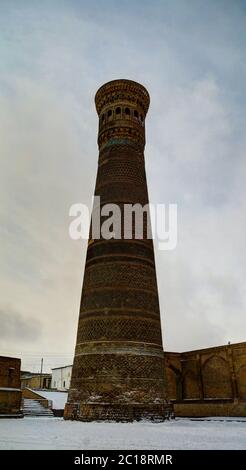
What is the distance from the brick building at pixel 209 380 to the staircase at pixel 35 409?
25.4 feet

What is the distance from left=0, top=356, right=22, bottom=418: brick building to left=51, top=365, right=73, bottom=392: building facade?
21.2m

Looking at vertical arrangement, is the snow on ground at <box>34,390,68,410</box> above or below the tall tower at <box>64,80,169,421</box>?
below

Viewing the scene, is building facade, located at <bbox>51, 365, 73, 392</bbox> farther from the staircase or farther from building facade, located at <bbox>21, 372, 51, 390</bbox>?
the staircase

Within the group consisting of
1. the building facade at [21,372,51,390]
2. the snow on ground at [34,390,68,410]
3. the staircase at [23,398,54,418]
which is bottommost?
the staircase at [23,398,54,418]

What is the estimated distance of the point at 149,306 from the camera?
14.9 meters

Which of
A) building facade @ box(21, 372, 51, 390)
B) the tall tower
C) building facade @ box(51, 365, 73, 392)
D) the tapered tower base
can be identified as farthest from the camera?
building facade @ box(21, 372, 51, 390)

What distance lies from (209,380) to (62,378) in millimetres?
23647

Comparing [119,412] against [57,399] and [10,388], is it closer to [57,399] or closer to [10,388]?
[10,388]

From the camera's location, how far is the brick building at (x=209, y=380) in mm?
20641

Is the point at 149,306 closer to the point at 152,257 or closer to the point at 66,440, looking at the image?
the point at 152,257

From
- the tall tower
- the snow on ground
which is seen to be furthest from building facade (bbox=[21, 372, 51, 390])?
the tall tower

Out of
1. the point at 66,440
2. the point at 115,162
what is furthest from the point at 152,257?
the point at 66,440

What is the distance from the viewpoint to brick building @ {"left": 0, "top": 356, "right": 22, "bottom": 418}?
1878cm
